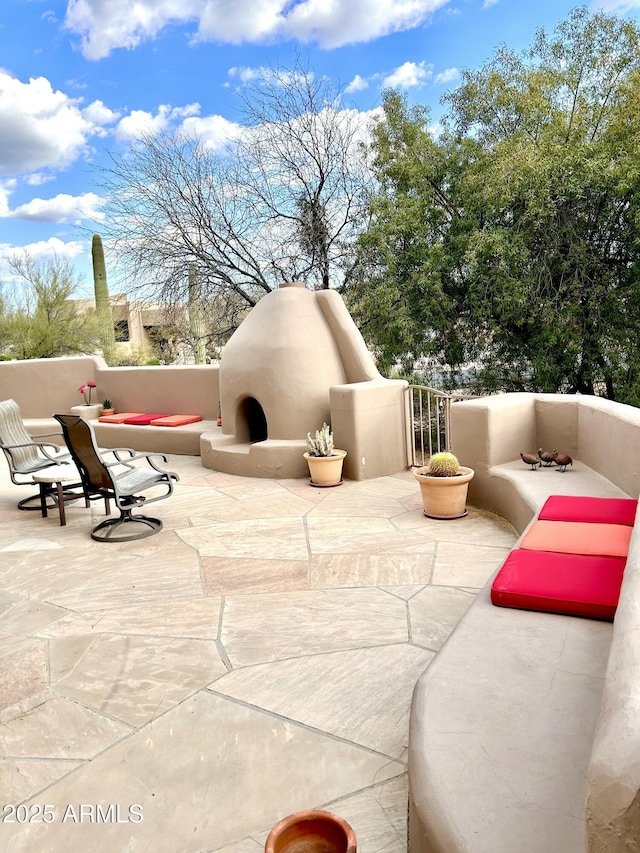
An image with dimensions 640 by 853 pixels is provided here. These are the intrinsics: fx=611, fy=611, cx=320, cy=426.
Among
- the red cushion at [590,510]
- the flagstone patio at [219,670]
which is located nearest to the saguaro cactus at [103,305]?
the flagstone patio at [219,670]

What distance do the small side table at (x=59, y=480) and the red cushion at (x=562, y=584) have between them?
4.88 metres

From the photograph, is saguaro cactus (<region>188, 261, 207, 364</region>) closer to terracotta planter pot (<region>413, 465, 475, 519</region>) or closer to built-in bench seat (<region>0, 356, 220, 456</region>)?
built-in bench seat (<region>0, 356, 220, 456</region>)

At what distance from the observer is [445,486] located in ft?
20.4

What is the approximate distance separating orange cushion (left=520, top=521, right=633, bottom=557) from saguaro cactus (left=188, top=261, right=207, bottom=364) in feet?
43.5

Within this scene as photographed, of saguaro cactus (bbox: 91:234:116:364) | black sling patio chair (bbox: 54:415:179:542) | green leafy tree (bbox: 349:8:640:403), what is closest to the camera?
black sling patio chair (bbox: 54:415:179:542)

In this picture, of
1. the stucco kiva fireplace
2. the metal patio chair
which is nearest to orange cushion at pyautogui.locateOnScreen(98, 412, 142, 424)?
the stucco kiva fireplace

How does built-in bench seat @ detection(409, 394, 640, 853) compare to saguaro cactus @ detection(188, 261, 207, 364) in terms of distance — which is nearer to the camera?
built-in bench seat @ detection(409, 394, 640, 853)

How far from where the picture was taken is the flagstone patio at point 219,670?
2.50m

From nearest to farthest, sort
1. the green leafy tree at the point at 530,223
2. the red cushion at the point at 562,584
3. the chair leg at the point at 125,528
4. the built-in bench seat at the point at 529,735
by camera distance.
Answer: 1. the built-in bench seat at the point at 529,735
2. the red cushion at the point at 562,584
3. the chair leg at the point at 125,528
4. the green leafy tree at the point at 530,223

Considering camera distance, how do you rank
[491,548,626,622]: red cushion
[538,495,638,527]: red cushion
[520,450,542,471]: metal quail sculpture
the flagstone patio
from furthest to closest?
1. [520,450,542,471]: metal quail sculpture
2. [538,495,638,527]: red cushion
3. [491,548,626,622]: red cushion
4. the flagstone patio

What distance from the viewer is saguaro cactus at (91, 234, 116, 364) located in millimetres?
20641

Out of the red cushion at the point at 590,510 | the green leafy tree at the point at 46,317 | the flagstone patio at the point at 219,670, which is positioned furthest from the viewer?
the green leafy tree at the point at 46,317

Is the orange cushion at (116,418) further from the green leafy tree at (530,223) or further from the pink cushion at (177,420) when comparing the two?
the green leafy tree at (530,223)

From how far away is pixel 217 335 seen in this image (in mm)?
16672
